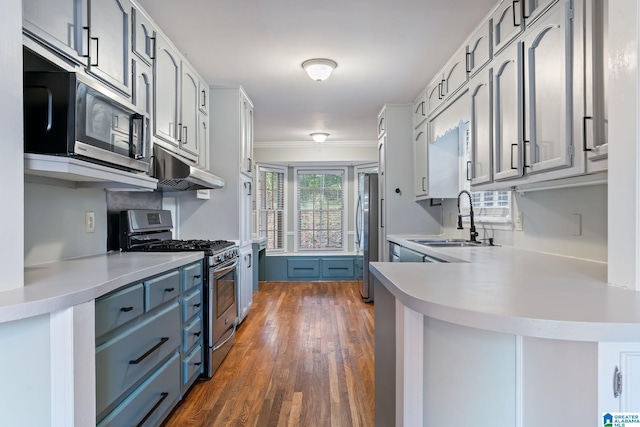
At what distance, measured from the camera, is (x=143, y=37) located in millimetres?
2316

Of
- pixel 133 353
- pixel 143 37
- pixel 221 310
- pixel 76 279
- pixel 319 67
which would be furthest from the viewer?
pixel 319 67

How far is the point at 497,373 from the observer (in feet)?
3.20

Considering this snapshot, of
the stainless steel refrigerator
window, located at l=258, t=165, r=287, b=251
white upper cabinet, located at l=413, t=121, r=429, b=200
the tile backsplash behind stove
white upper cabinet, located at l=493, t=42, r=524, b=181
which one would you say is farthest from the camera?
window, located at l=258, t=165, r=287, b=251

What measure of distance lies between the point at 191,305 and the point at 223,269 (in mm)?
524

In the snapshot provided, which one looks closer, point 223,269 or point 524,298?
point 524,298

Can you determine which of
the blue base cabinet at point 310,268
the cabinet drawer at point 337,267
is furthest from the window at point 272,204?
the cabinet drawer at point 337,267

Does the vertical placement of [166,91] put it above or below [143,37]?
below

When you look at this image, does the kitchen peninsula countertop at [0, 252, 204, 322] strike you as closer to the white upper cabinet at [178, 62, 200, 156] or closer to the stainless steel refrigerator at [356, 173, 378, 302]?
the white upper cabinet at [178, 62, 200, 156]

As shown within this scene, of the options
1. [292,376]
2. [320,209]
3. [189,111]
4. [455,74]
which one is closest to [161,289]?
[292,376]

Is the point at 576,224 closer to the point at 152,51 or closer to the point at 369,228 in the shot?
the point at 152,51

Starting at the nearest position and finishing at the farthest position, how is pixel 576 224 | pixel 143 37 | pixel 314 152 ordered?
1. pixel 576 224
2. pixel 143 37
3. pixel 314 152

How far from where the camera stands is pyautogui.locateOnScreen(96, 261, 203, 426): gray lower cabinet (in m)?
1.44

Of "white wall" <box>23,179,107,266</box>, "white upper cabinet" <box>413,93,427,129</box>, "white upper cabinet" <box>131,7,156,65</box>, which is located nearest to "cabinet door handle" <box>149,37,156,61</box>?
"white upper cabinet" <box>131,7,156,65</box>

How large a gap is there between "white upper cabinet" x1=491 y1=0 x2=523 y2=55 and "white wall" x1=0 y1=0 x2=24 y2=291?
7.12 feet
